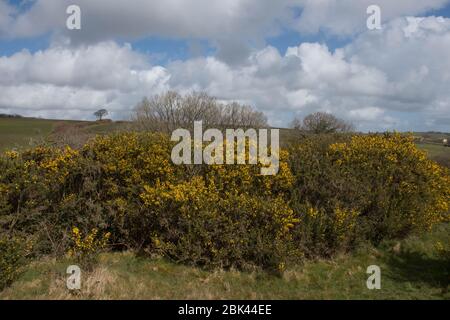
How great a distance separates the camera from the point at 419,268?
7.89 metres

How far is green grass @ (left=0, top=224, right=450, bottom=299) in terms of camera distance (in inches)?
230

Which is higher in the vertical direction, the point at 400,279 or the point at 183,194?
the point at 183,194

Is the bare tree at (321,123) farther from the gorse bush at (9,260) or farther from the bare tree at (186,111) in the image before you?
the gorse bush at (9,260)

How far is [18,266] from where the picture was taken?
6.09 meters

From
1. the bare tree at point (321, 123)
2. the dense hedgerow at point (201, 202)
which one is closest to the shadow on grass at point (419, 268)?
the dense hedgerow at point (201, 202)

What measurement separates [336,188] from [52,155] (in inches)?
248

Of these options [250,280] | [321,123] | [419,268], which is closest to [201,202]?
[250,280]

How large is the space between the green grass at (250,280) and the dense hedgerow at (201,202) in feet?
1.15

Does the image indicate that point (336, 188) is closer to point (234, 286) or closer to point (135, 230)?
point (234, 286)

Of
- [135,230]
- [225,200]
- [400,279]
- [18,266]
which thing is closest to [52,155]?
[135,230]

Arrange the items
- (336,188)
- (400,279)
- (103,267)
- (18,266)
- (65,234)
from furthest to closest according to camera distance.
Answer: (336,188), (65,234), (400,279), (103,267), (18,266)

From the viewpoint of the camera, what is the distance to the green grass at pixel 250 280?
585 cm

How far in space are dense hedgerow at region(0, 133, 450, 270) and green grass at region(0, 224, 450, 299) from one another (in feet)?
1.15

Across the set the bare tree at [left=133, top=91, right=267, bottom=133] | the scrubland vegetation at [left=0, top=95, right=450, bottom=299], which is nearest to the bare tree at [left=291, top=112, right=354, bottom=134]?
the bare tree at [left=133, top=91, right=267, bottom=133]
